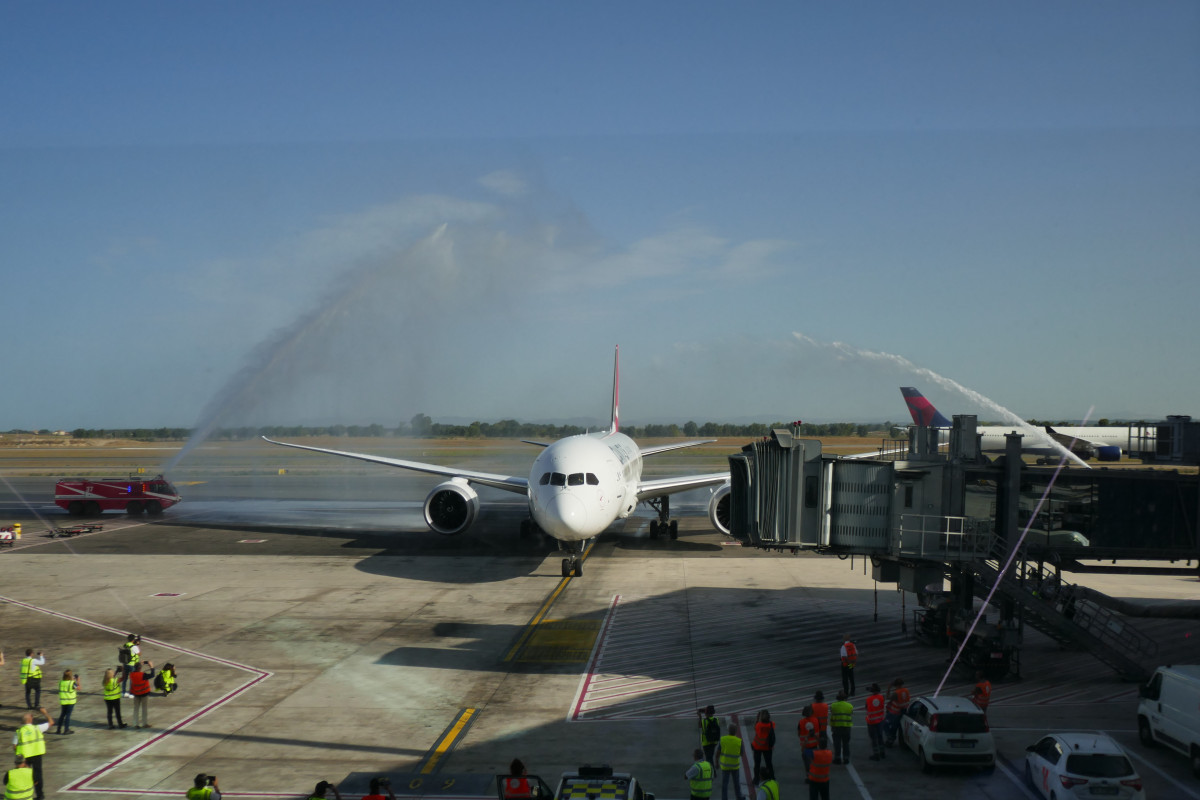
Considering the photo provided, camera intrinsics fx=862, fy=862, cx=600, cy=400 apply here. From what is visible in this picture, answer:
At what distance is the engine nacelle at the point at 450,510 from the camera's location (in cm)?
3878

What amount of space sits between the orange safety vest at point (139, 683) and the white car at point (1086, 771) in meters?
16.8

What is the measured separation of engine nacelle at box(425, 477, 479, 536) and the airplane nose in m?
8.64

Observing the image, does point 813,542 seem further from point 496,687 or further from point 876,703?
point 496,687

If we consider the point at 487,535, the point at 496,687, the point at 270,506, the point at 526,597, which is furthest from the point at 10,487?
the point at 496,687

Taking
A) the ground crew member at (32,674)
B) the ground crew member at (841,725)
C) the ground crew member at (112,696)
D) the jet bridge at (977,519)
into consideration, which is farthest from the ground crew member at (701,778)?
the ground crew member at (32,674)

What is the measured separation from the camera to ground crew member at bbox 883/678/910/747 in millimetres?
16641

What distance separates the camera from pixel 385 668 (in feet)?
72.1

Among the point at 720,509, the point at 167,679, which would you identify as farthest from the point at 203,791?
the point at 720,509

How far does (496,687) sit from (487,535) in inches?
1045

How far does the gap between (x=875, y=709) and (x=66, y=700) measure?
1595 centimetres

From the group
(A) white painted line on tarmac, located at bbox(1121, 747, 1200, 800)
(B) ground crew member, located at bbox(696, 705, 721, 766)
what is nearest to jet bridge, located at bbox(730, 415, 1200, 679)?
(A) white painted line on tarmac, located at bbox(1121, 747, 1200, 800)

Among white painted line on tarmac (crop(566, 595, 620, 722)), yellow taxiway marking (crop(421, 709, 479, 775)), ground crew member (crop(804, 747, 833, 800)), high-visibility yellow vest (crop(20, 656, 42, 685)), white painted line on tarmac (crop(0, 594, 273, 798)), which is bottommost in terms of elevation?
white painted line on tarmac (crop(0, 594, 273, 798))

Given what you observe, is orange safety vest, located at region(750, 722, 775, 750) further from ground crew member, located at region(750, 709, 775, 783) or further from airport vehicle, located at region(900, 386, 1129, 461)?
airport vehicle, located at region(900, 386, 1129, 461)

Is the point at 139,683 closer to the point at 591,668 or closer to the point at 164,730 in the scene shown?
the point at 164,730
